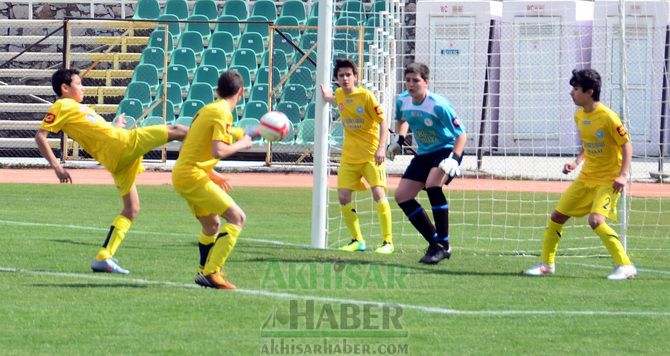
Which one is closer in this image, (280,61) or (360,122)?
(360,122)

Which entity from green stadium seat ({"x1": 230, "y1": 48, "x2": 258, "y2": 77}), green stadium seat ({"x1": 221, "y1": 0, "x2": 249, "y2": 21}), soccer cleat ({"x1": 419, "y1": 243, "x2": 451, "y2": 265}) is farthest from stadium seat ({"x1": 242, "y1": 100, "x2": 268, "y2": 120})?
soccer cleat ({"x1": 419, "y1": 243, "x2": 451, "y2": 265})

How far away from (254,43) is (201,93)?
2.08 m

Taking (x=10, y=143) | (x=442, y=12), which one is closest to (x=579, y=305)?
(x=442, y=12)

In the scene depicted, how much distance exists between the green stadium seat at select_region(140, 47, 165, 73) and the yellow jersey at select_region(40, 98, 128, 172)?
17355mm

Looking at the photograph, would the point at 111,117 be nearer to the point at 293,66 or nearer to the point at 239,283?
the point at 293,66

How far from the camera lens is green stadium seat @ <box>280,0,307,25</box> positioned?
2867 cm

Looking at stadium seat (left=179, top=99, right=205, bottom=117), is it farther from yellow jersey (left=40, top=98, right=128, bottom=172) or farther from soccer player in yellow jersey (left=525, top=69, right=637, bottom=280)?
soccer player in yellow jersey (left=525, top=69, right=637, bottom=280)

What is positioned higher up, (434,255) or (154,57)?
(154,57)

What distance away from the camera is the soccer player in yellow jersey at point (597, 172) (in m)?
10.8

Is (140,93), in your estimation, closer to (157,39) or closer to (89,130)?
(157,39)

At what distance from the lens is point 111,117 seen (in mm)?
28062

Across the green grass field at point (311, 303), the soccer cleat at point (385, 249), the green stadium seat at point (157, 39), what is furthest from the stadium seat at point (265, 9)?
the soccer cleat at point (385, 249)

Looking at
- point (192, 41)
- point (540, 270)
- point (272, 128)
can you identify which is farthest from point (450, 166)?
point (192, 41)

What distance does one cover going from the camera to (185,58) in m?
28.4
